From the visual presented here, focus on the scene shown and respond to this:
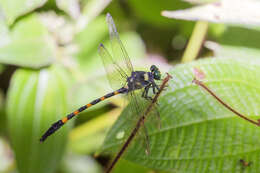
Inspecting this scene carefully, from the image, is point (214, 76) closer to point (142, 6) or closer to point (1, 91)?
point (142, 6)

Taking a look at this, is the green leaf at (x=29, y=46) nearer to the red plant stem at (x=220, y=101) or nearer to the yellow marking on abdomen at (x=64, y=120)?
the yellow marking on abdomen at (x=64, y=120)

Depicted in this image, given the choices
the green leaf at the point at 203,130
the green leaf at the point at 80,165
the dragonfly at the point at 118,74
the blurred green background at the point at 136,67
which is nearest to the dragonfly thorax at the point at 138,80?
the dragonfly at the point at 118,74

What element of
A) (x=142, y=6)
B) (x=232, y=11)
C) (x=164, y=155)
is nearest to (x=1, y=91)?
(x=142, y=6)

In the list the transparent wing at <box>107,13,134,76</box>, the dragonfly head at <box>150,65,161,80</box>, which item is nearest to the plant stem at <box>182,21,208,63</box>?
the dragonfly head at <box>150,65,161,80</box>

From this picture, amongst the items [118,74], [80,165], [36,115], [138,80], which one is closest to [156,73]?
[138,80]

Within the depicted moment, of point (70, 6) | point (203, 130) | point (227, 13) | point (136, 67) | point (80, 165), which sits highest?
point (70, 6)

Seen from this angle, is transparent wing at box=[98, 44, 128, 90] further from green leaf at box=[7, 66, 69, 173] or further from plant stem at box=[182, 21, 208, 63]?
plant stem at box=[182, 21, 208, 63]

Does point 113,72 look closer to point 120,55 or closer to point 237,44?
point 120,55
